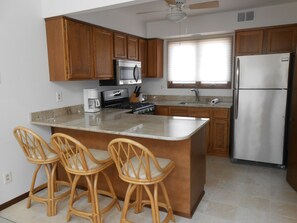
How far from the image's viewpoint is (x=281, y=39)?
356 cm

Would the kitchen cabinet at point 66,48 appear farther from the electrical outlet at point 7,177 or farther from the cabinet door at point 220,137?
the cabinet door at point 220,137

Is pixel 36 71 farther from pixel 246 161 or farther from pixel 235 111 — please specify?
pixel 246 161

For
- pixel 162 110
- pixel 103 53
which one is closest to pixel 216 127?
pixel 162 110

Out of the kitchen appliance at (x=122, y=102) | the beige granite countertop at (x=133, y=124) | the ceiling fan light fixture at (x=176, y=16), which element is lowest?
the beige granite countertop at (x=133, y=124)

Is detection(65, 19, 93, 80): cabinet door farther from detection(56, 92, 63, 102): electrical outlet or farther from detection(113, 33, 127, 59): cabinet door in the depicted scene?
detection(113, 33, 127, 59): cabinet door

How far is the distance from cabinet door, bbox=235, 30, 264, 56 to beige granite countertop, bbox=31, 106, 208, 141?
1.85m

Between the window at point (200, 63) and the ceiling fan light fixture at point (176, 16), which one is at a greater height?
the ceiling fan light fixture at point (176, 16)

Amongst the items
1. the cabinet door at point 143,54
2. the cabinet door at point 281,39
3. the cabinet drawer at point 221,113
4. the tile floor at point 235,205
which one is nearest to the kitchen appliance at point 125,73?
the cabinet door at point 143,54

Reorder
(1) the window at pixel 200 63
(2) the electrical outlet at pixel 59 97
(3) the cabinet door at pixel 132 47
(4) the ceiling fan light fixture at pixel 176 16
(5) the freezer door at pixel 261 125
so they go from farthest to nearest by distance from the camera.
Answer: (1) the window at pixel 200 63 → (3) the cabinet door at pixel 132 47 → (5) the freezer door at pixel 261 125 → (2) the electrical outlet at pixel 59 97 → (4) the ceiling fan light fixture at pixel 176 16

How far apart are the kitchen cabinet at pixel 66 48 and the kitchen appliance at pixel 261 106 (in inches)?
89.0

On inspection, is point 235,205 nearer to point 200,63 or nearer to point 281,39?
point 281,39

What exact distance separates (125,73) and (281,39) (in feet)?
8.20

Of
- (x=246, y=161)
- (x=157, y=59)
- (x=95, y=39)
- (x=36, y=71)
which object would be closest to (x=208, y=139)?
(x=246, y=161)

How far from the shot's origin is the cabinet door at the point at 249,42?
3682mm
